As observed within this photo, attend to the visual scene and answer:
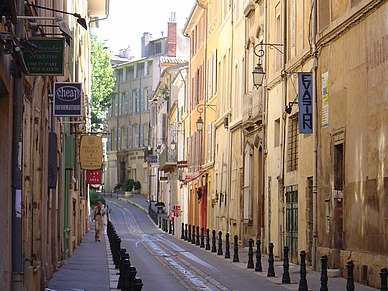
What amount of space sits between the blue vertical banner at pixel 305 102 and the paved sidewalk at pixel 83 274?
241 inches

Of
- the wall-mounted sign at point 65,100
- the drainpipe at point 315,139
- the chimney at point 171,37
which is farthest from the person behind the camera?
the chimney at point 171,37

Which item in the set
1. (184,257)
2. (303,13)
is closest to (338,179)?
(303,13)

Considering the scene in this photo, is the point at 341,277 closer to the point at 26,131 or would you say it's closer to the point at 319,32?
the point at 319,32

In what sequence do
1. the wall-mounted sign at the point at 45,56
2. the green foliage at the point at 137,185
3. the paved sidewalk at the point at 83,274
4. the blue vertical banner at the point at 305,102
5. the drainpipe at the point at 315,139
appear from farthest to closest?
1. the green foliage at the point at 137,185
2. the blue vertical banner at the point at 305,102
3. the drainpipe at the point at 315,139
4. the paved sidewalk at the point at 83,274
5. the wall-mounted sign at the point at 45,56

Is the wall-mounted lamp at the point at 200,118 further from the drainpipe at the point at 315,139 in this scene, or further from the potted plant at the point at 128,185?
the potted plant at the point at 128,185

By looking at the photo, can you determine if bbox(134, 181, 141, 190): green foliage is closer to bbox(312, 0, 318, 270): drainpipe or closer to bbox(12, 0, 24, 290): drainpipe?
bbox(312, 0, 318, 270): drainpipe

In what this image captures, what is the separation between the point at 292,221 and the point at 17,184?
41.3 feet

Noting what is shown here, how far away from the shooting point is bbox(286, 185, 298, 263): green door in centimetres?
2031

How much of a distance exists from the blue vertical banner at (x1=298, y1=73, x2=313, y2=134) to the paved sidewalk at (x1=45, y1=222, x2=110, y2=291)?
6.11 meters

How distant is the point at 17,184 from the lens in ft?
30.8

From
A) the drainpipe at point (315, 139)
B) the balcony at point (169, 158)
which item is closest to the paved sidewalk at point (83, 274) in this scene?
the drainpipe at point (315, 139)

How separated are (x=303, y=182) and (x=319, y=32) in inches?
160

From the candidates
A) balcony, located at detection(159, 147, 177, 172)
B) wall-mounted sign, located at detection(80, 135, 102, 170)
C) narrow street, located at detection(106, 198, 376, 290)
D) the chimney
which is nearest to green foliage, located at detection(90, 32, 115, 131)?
balcony, located at detection(159, 147, 177, 172)

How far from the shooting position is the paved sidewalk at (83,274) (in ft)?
44.9
